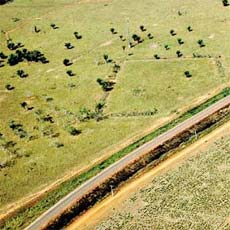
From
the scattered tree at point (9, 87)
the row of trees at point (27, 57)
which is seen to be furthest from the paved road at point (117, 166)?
the row of trees at point (27, 57)

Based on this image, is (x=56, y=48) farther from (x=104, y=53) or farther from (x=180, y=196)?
(x=180, y=196)

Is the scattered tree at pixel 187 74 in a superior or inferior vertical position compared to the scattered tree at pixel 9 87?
inferior

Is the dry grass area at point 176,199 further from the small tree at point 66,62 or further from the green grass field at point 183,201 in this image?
the small tree at point 66,62

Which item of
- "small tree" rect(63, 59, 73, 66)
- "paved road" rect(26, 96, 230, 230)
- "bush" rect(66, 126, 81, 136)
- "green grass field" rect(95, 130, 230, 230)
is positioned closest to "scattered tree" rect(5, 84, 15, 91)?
"small tree" rect(63, 59, 73, 66)

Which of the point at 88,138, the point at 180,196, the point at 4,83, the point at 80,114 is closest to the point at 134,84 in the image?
the point at 80,114

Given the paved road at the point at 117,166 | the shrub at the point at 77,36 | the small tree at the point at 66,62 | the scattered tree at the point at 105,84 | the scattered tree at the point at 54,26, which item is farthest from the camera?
the scattered tree at the point at 54,26

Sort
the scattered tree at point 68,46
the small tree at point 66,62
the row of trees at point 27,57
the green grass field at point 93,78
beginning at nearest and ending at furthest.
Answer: the green grass field at point 93,78 < the small tree at point 66,62 < the row of trees at point 27,57 < the scattered tree at point 68,46

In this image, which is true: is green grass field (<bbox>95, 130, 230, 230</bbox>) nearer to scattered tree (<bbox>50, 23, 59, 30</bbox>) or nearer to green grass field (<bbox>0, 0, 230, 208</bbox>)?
green grass field (<bbox>0, 0, 230, 208</bbox>)

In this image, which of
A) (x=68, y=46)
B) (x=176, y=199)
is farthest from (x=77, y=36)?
(x=176, y=199)

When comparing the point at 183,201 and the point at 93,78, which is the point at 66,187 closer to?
the point at 183,201
